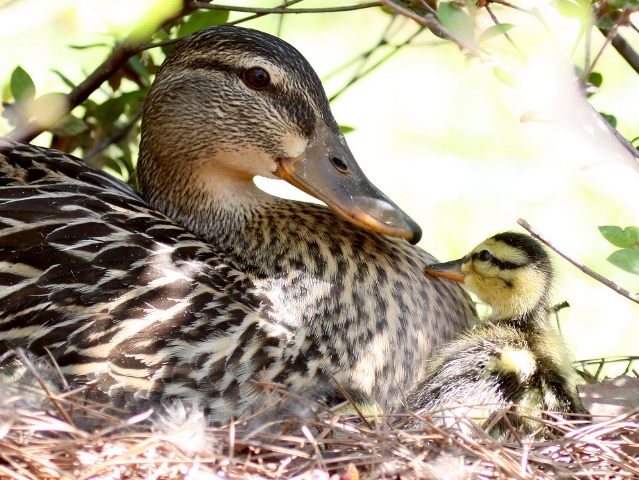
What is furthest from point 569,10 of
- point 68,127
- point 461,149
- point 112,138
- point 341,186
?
point 461,149

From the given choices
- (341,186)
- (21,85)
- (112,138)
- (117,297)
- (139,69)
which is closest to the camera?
(117,297)

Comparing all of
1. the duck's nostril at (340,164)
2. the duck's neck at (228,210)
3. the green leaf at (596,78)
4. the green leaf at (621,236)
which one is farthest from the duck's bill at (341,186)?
the green leaf at (596,78)

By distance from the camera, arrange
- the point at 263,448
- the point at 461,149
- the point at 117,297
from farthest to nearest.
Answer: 1. the point at 461,149
2. the point at 117,297
3. the point at 263,448

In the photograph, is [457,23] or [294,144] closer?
[457,23]

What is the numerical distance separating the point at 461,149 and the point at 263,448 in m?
3.99

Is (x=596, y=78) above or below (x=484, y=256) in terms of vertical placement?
above

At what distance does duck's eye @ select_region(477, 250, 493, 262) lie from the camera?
329 cm

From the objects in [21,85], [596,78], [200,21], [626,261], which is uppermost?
[596,78]

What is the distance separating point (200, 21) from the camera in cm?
350

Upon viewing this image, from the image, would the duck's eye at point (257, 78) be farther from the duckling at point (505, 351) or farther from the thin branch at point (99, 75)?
the duckling at point (505, 351)

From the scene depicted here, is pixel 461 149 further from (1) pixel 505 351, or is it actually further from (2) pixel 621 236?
(2) pixel 621 236

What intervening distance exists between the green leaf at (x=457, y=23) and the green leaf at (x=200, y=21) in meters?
1.22

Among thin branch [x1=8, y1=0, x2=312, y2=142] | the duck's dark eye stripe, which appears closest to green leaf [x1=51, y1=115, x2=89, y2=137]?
thin branch [x1=8, y1=0, x2=312, y2=142]

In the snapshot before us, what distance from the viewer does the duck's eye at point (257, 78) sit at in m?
3.20
